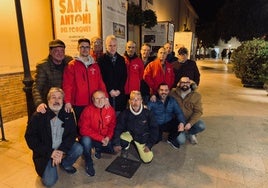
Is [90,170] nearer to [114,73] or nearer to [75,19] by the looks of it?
[114,73]

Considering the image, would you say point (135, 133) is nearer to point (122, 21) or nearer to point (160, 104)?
point (160, 104)

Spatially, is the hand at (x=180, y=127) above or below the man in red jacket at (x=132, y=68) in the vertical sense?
below

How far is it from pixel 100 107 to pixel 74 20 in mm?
2372

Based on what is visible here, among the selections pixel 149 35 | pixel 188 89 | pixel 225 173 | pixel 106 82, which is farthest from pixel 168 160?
pixel 149 35

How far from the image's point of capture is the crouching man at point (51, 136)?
8.21 ft

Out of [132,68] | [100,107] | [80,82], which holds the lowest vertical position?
[100,107]

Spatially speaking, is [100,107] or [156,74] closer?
[100,107]

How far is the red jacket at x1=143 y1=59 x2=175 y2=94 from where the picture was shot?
3869 mm

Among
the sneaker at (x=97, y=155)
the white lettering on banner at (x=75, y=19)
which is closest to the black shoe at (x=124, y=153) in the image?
the sneaker at (x=97, y=155)

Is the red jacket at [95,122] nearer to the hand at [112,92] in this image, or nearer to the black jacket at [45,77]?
the hand at [112,92]

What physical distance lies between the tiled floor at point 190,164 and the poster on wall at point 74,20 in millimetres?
2047

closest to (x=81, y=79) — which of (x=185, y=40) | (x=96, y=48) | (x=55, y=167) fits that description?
(x=96, y=48)

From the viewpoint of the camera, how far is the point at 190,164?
313 centimetres

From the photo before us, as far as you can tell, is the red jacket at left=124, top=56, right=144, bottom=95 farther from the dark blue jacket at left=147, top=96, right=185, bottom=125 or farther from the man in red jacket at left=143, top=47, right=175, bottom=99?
the dark blue jacket at left=147, top=96, right=185, bottom=125
